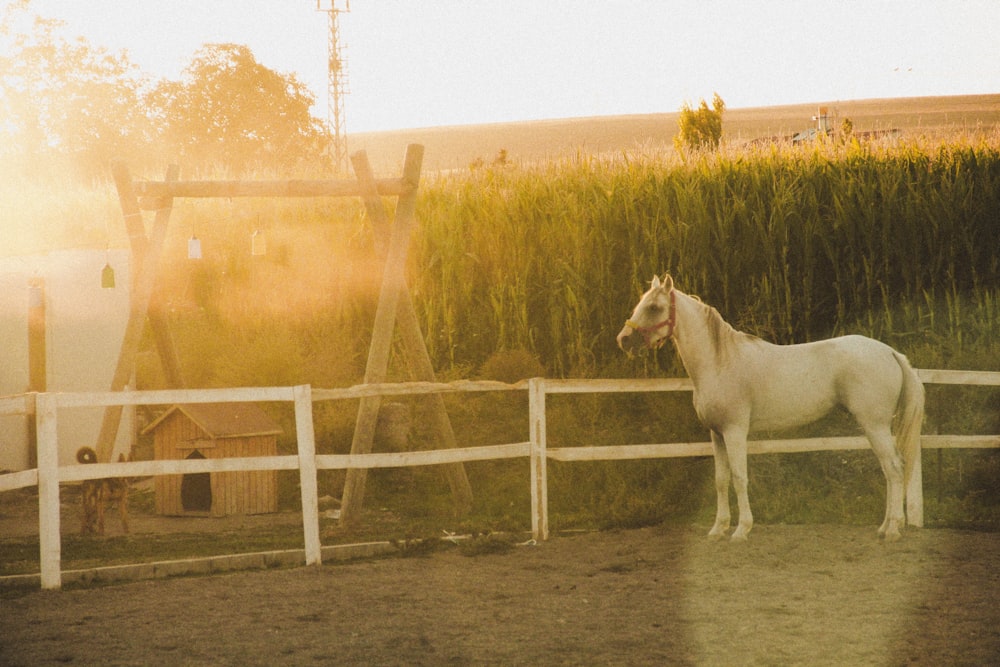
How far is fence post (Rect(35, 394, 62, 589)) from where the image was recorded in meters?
6.46

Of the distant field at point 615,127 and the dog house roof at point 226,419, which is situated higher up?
the distant field at point 615,127

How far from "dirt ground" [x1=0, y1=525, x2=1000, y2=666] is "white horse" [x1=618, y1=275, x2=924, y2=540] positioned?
500mm

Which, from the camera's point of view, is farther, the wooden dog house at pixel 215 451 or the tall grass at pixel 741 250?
the tall grass at pixel 741 250

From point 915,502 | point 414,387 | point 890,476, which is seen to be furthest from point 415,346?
point 915,502

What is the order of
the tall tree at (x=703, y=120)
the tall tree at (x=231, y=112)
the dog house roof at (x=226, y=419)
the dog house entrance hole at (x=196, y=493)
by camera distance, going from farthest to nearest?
the tall tree at (x=231, y=112) < the tall tree at (x=703, y=120) < the dog house entrance hole at (x=196, y=493) < the dog house roof at (x=226, y=419)

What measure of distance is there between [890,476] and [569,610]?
298 cm

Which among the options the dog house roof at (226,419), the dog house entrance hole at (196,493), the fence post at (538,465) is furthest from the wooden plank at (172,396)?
the dog house entrance hole at (196,493)

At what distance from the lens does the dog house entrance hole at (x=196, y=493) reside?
31.2 ft

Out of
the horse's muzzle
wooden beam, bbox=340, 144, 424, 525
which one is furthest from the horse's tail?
wooden beam, bbox=340, 144, 424, 525

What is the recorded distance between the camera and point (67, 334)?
38.1 feet

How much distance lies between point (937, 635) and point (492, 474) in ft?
18.9

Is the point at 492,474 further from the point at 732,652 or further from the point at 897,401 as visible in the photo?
the point at 732,652

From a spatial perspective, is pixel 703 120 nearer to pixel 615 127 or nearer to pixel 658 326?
pixel 658 326

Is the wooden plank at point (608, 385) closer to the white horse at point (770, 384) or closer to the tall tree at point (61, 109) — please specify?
the white horse at point (770, 384)
